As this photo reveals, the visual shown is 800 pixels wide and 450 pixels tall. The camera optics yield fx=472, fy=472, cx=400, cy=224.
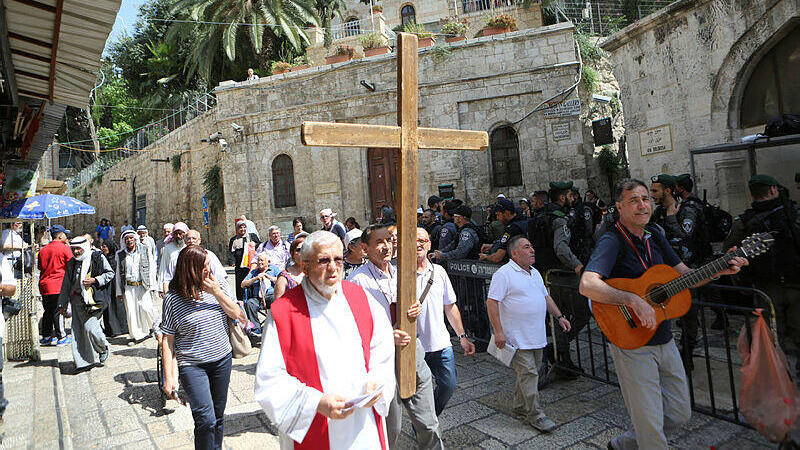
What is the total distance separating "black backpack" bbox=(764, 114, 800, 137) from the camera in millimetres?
5980

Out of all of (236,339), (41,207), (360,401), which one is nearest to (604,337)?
(360,401)

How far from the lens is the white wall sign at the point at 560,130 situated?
14.9 m

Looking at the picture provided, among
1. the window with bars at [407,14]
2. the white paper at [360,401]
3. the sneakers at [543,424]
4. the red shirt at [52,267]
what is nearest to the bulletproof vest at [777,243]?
the sneakers at [543,424]

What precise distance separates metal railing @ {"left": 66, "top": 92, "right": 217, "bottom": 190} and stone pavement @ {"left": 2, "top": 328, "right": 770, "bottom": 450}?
17880 mm

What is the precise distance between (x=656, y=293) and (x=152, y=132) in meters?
30.7

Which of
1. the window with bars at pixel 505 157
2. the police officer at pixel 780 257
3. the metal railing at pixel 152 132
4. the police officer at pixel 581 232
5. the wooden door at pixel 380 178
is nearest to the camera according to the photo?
the police officer at pixel 780 257

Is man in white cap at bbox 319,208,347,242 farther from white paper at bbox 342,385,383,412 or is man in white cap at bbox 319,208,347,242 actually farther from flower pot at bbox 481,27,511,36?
flower pot at bbox 481,27,511,36

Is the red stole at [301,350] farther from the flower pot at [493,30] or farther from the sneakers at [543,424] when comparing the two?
the flower pot at [493,30]

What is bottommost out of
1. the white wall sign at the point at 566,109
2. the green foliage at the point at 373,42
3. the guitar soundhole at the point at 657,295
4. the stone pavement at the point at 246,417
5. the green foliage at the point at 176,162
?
the stone pavement at the point at 246,417

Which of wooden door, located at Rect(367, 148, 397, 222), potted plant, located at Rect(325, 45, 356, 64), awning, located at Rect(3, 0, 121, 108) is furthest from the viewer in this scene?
potted plant, located at Rect(325, 45, 356, 64)

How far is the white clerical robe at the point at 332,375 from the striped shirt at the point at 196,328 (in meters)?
1.50

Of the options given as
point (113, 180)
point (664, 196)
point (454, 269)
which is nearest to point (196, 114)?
point (113, 180)

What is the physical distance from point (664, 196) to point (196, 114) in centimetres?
2265

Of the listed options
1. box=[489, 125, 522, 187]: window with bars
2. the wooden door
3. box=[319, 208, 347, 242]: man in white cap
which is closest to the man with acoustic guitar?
box=[319, 208, 347, 242]: man in white cap
